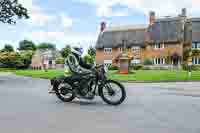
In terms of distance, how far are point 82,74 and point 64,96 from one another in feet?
3.60

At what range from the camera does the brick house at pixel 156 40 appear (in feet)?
194

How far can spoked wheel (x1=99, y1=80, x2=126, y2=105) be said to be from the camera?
30.4 ft

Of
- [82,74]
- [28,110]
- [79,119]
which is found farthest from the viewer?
[82,74]

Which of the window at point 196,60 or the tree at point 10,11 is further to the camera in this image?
the window at point 196,60

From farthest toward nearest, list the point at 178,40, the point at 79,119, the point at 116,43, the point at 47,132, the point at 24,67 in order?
1. the point at 24,67
2. the point at 116,43
3. the point at 178,40
4. the point at 79,119
5. the point at 47,132

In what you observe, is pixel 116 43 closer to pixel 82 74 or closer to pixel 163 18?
pixel 163 18

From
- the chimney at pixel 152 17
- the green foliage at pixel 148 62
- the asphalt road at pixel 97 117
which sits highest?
the chimney at pixel 152 17

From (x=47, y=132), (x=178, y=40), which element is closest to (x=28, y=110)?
(x=47, y=132)

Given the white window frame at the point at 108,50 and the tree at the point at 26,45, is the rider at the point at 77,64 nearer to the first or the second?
the white window frame at the point at 108,50

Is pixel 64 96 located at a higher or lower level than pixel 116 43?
lower

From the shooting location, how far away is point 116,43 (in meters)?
65.8

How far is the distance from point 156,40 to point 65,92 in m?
52.8

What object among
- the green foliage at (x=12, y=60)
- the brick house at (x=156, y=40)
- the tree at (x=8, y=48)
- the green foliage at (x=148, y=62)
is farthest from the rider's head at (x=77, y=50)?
the tree at (x=8, y=48)

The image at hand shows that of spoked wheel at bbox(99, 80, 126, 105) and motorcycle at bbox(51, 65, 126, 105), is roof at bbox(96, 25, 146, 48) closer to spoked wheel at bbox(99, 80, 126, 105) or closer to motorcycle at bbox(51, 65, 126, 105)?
motorcycle at bbox(51, 65, 126, 105)
